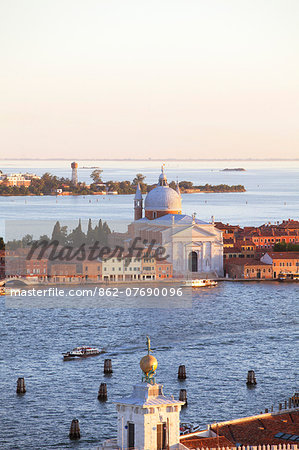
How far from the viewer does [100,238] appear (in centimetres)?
5341

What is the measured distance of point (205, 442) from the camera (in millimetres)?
11852

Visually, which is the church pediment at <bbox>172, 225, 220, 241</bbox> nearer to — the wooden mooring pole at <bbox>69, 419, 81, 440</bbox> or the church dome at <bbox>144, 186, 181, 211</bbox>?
the church dome at <bbox>144, 186, 181, 211</bbox>

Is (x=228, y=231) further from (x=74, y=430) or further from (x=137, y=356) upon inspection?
(x=74, y=430)

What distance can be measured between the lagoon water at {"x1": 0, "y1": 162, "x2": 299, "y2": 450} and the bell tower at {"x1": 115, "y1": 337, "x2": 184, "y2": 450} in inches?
276

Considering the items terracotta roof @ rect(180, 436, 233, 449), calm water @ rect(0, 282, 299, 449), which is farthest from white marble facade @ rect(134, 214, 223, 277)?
terracotta roof @ rect(180, 436, 233, 449)

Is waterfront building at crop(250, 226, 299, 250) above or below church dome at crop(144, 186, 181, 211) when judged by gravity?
below

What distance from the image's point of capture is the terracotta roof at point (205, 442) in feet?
38.4

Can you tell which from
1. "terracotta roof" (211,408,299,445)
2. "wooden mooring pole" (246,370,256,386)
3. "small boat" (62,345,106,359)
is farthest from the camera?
"small boat" (62,345,106,359)

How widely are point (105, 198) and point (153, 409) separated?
121 meters

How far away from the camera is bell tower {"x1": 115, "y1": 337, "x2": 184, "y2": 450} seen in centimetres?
1031

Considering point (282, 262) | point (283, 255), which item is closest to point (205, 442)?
point (282, 262)

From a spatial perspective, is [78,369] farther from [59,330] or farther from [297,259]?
[297,259]

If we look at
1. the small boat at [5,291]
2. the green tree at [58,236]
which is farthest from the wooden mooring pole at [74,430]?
the green tree at [58,236]

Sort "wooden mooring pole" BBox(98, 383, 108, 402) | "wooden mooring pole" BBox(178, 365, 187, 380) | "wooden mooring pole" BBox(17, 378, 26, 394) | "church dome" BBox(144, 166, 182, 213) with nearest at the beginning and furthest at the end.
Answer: "wooden mooring pole" BBox(98, 383, 108, 402)
"wooden mooring pole" BBox(17, 378, 26, 394)
"wooden mooring pole" BBox(178, 365, 187, 380)
"church dome" BBox(144, 166, 182, 213)
